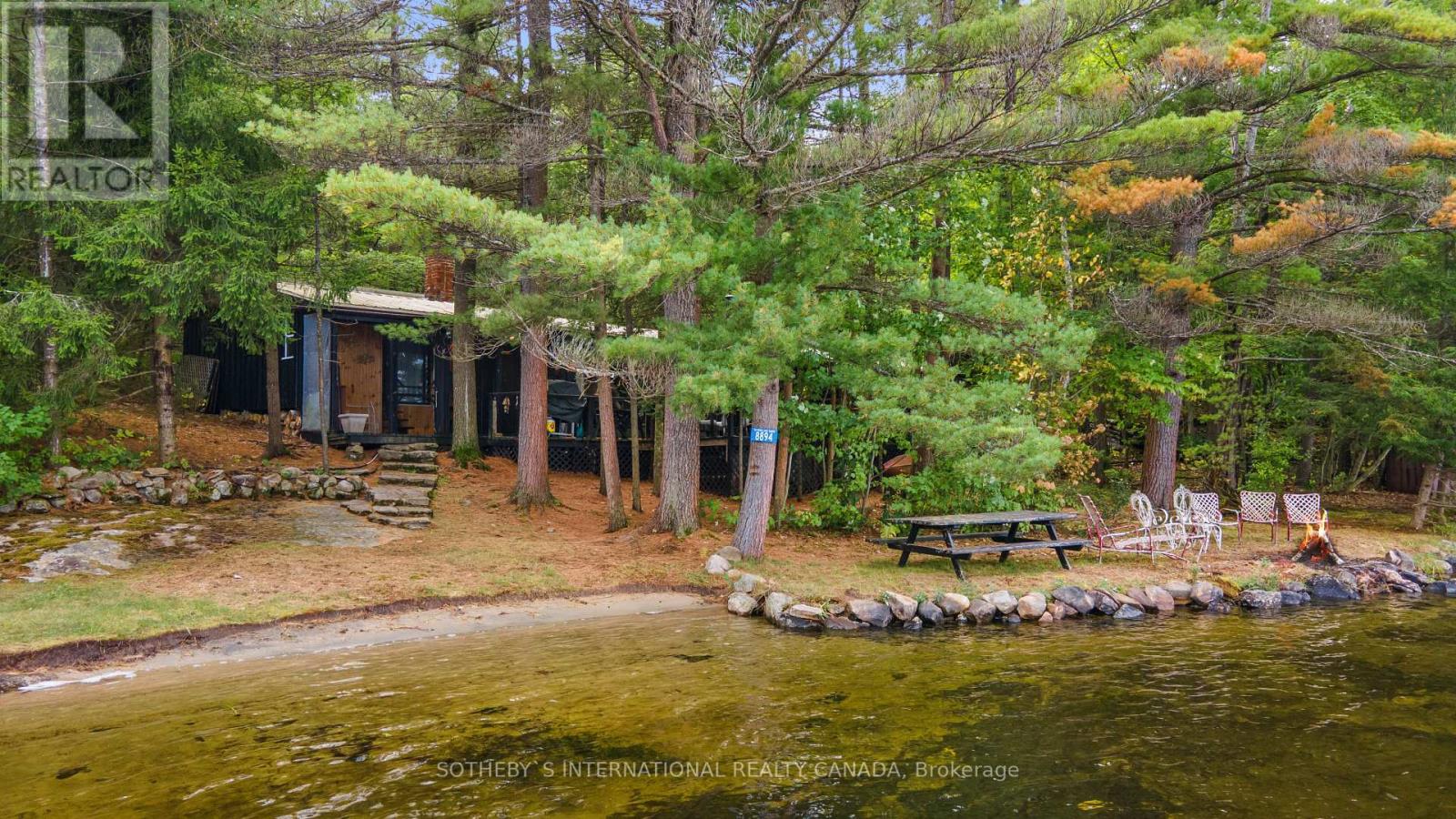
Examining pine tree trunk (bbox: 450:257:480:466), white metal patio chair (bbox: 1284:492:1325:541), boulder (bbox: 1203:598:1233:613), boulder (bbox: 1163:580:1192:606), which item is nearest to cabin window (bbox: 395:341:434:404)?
pine tree trunk (bbox: 450:257:480:466)

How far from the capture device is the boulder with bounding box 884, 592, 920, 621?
9094 millimetres

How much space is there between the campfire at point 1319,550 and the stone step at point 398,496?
12081 mm

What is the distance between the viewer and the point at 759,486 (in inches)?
436

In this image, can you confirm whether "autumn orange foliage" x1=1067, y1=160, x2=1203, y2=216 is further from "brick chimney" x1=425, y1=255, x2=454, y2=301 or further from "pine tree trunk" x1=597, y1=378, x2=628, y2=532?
"brick chimney" x1=425, y1=255, x2=454, y2=301

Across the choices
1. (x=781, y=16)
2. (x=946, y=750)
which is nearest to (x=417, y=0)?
(x=781, y=16)

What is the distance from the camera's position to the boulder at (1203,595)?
10031 mm

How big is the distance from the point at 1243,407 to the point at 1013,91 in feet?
39.5

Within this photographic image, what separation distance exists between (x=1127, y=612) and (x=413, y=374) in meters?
14.6

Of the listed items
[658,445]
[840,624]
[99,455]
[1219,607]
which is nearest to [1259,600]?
[1219,607]

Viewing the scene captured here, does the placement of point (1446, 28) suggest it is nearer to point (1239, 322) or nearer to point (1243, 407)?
point (1239, 322)

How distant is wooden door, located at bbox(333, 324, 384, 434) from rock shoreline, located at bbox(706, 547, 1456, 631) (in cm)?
1066

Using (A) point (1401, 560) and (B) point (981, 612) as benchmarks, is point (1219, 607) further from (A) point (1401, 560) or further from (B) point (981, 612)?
(A) point (1401, 560)

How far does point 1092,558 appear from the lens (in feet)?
38.1

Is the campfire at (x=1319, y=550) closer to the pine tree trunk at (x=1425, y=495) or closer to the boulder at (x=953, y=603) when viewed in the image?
the pine tree trunk at (x=1425, y=495)
